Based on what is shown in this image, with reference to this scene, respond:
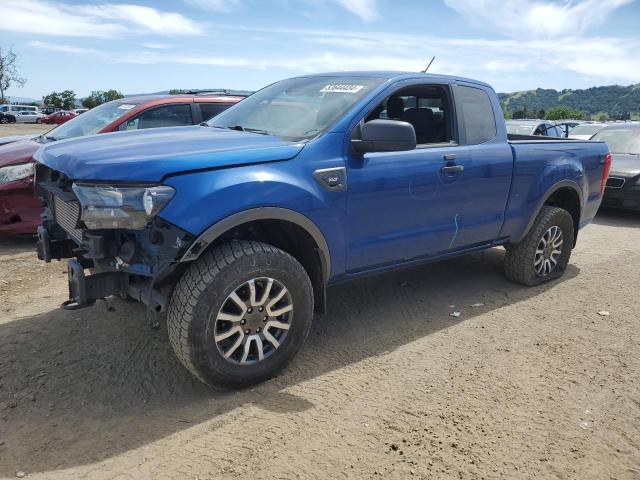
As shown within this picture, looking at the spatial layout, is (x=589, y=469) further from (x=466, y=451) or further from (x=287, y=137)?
(x=287, y=137)

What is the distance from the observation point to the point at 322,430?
9.18 feet

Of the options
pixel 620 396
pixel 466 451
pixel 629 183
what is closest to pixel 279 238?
pixel 466 451

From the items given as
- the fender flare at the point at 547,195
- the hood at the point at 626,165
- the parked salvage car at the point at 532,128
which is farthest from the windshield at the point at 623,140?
the fender flare at the point at 547,195

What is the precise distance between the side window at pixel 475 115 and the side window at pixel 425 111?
0.13m

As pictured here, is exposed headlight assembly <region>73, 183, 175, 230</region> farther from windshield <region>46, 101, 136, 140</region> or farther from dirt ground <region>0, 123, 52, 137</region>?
dirt ground <region>0, 123, 52, 137</region>

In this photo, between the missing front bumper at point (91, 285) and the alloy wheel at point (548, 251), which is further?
the alloy wheel at point (548, 251)

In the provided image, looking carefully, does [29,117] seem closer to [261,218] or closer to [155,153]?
[155,153]

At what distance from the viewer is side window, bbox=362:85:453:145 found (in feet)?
14.1

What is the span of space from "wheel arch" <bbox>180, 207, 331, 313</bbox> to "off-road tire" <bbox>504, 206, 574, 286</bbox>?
2372mm

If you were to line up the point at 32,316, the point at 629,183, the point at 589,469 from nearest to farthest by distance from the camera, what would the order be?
the point at 589,469
the point at 32,316
the point at 629,183

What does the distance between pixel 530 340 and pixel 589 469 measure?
1470 millimetres

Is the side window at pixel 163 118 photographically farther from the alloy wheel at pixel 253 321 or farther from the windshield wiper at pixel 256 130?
the alloy wheel at pixel 253 321

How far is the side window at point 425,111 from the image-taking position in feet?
14.1

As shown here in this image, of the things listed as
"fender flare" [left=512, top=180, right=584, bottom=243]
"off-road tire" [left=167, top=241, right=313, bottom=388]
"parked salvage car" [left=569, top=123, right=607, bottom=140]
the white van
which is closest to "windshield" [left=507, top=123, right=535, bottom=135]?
"parked salvage car" [left=569, top=123, right=607, bottom=140]
